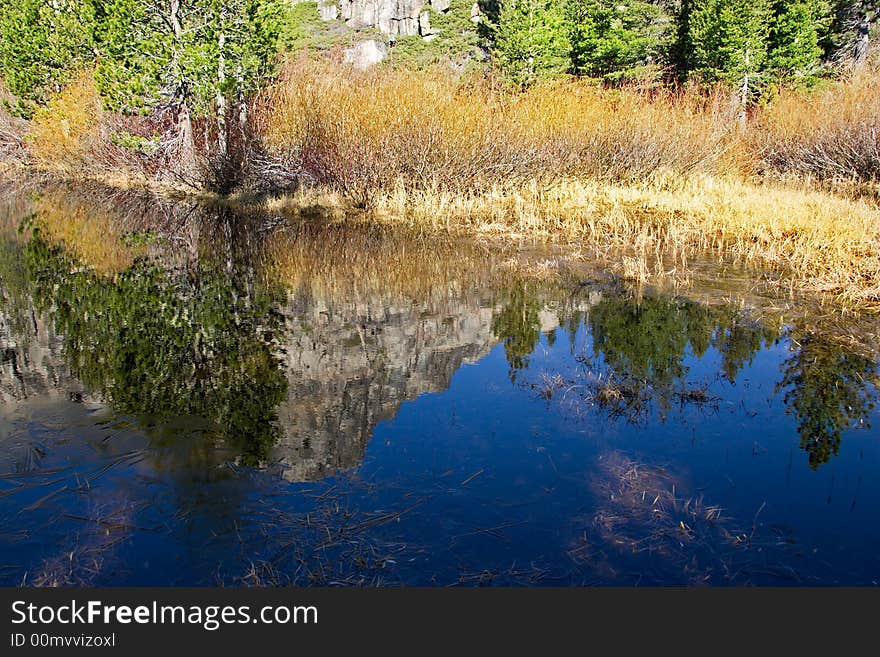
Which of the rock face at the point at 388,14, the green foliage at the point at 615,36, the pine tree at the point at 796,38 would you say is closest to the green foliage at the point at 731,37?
the pine tree at the point at 796,38

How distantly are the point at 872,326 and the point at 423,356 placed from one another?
4889mm

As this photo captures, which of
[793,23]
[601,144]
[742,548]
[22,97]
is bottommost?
[742,548]

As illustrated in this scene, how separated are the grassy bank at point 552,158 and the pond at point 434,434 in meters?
4.29

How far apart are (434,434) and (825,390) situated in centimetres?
354

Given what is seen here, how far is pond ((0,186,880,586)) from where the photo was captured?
409cm

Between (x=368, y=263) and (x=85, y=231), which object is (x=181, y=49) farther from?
(x=368, y=263)

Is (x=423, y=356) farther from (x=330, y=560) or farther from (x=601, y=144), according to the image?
(x=601, y=144)

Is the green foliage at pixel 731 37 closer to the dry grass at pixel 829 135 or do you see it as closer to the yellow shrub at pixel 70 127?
the dry grass at pixel 829 135

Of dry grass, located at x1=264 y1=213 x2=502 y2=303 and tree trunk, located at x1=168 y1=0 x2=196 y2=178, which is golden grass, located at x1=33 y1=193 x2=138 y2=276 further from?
tree trunk, located at x1=168 y1=0 x2=196 y2=178

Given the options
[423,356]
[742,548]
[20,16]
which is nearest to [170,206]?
[423,356]

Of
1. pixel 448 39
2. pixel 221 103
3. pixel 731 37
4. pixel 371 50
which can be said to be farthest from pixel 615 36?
pixel 371 50

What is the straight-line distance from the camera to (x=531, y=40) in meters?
33.5

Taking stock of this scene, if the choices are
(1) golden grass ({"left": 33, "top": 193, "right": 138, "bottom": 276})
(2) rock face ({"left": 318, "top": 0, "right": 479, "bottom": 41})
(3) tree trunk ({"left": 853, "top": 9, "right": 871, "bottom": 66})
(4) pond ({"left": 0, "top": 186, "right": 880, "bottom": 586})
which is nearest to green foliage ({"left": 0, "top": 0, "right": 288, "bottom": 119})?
(1) golden grass ({"left": 33, "top": 193, "right": 138, "bottom": 276})

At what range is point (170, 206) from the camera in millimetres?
18984
